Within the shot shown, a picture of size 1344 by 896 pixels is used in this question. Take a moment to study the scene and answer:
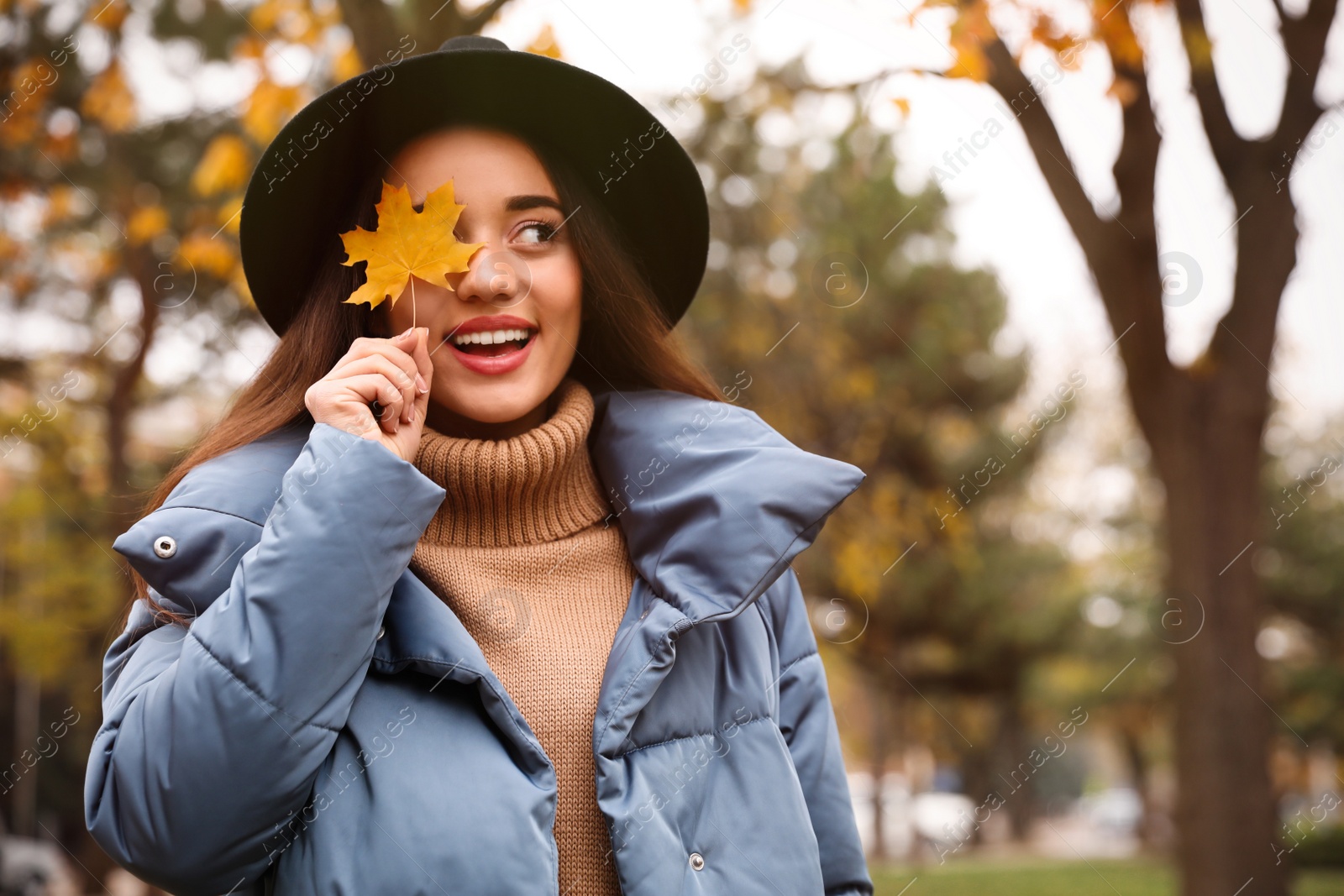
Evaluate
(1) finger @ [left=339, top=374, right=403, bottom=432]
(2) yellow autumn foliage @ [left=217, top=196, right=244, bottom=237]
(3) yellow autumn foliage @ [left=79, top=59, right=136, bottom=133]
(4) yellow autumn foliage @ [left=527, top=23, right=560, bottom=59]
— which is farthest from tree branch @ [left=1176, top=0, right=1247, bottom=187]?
(3) yellow autumn foliage @ [left=79, top=59, right=136, bottom=133]

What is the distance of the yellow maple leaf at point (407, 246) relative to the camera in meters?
1.74

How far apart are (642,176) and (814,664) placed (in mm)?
959

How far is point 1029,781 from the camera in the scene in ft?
113

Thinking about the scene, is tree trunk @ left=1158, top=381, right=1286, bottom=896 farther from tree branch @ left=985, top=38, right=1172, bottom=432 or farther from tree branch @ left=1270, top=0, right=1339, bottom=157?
tree branch @ left=1270, top=0, right=1339, bottom=157

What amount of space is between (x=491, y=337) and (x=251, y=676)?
0.66 metres

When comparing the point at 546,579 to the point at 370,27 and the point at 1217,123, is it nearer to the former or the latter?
the point at 370,27

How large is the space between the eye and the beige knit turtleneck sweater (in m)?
0.28

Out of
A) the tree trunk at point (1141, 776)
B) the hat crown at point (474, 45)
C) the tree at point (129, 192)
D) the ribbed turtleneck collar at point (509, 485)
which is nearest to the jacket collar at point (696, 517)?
the ribbed turtleneck collar at point (509, 485)

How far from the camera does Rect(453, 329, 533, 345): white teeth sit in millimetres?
1803

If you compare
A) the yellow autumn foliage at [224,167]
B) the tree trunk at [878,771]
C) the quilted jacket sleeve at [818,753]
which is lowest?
the tree trunk at [878,771]

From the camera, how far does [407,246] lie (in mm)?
1752

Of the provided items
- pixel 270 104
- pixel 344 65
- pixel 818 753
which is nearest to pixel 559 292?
pixel 818 753

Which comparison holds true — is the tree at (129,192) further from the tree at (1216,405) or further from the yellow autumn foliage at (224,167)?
the tree at (1216,405)

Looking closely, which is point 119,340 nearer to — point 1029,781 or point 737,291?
point 737,291
